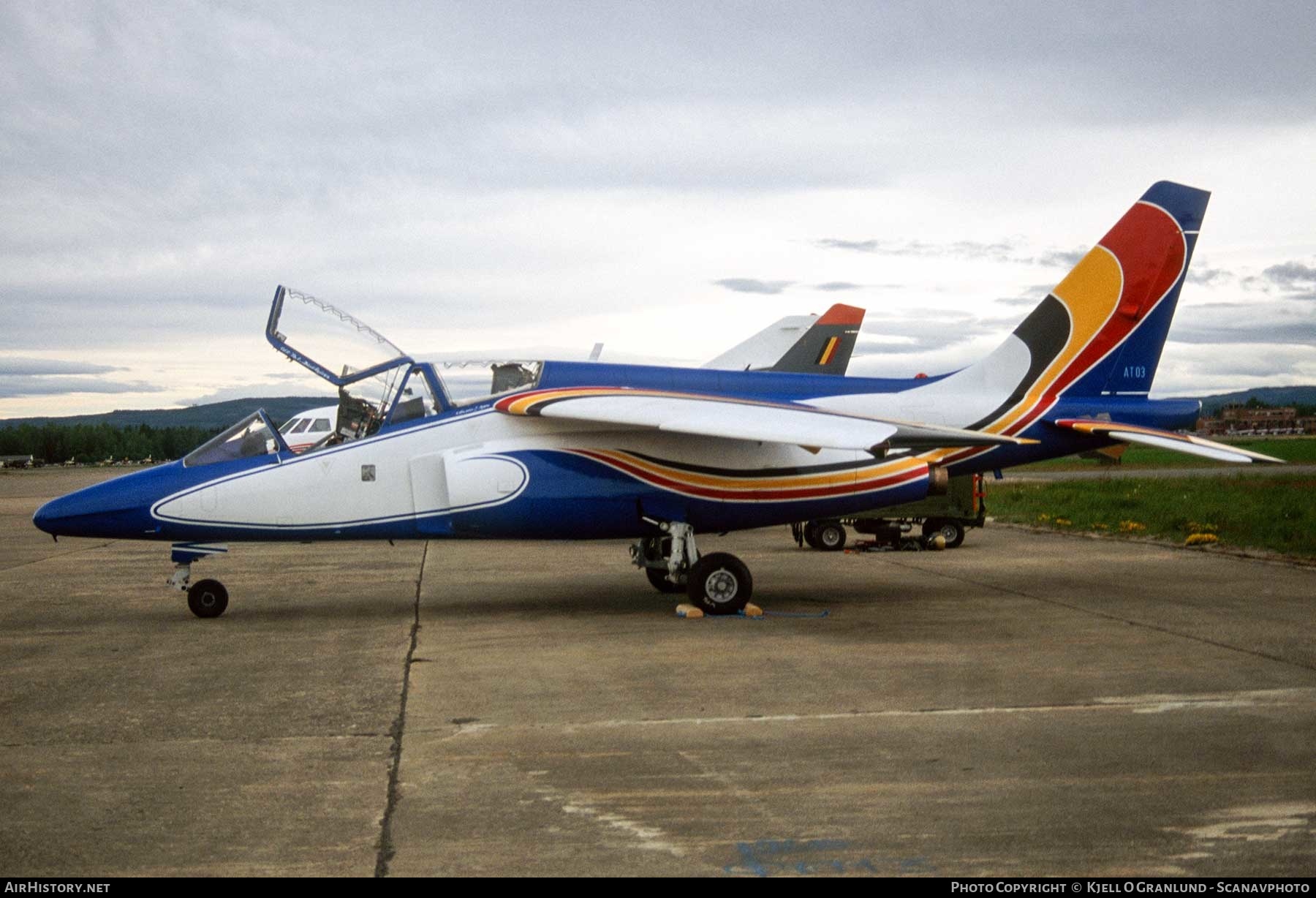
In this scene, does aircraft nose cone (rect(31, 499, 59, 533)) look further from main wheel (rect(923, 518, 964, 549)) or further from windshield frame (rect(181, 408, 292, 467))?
main wheel (rect(923, 518, 964, 549))

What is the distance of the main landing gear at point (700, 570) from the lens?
11.8 meters

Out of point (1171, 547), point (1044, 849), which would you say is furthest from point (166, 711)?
point (1171, 547)

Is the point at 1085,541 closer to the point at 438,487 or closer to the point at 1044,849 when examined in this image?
the point at 438,487

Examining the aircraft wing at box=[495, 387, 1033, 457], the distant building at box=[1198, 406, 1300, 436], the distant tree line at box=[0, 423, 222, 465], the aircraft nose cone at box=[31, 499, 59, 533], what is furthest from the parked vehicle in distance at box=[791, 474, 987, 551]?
the distant building at box=[1198, 406, 1300, 436]

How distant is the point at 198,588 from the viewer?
40.0ft

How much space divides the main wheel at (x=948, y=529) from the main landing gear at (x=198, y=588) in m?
12.3

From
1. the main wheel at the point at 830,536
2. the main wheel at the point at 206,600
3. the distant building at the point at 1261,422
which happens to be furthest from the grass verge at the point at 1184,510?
the distant building at the point at 1261,422

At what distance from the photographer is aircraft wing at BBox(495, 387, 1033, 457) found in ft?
33.4

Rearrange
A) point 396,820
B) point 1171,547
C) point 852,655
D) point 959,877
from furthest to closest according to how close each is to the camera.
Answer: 1. point 1171,547
2. point 852,655
3. point 396,820
4. point 959,877

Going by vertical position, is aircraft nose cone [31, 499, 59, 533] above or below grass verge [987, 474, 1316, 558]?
above

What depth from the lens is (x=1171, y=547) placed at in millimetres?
18891

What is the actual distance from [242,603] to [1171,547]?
1432cm

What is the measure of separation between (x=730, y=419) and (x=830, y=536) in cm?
980

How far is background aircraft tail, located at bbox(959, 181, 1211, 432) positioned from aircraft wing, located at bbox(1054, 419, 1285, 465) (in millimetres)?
548
